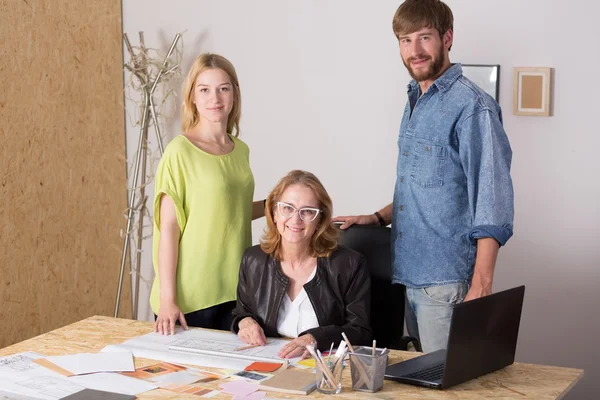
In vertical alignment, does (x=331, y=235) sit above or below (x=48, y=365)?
A: above

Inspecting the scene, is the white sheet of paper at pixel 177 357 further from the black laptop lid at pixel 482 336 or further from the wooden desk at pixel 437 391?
the black laptop lid at pixel 482 336

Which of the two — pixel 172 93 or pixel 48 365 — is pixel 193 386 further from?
pixel 172 93

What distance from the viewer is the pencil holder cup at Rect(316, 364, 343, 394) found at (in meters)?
2.10

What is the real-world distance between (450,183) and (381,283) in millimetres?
457

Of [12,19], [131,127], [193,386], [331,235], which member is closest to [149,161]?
[131,127]

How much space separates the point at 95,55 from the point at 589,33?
2414 millimetres

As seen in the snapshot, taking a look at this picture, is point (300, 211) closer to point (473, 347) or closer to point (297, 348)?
point (297, 348)

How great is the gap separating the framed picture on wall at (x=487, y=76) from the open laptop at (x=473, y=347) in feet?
5.18

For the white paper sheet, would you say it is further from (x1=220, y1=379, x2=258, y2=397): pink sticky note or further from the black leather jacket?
the black leather jacket

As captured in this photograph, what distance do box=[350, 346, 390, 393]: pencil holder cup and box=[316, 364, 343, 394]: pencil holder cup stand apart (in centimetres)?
4

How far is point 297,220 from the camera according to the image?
8.54 ft

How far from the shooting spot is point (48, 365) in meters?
2.31

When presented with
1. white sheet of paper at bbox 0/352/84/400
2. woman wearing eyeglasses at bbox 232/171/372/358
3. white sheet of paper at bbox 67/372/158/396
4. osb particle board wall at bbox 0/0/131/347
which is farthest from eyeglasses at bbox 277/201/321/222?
osb particle board wall at bbox 0/0/131/347

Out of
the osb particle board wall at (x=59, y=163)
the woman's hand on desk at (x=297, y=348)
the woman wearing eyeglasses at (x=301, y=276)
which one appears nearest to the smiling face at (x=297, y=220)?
the woman wearing eyeglasses at (x=301, y=276)
